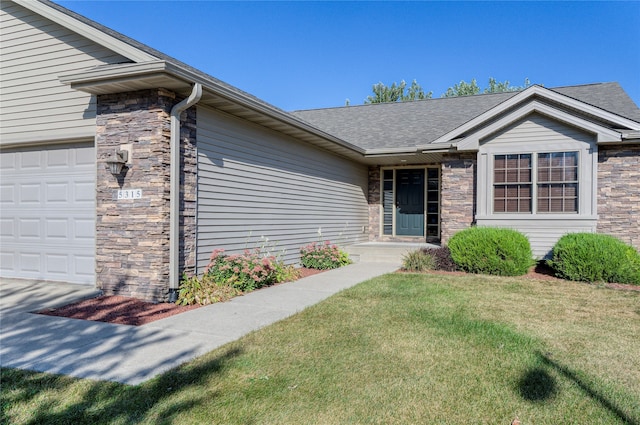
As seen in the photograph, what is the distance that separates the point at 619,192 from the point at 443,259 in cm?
418

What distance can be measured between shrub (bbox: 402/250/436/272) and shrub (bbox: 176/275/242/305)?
4.51 meters

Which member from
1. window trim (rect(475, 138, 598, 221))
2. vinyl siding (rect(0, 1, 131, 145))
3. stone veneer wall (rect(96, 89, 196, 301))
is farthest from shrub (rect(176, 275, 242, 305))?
window trim (rect(475, 138, 598, 221))

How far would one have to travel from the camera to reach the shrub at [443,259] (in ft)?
30.8

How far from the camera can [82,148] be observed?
694 centimetres

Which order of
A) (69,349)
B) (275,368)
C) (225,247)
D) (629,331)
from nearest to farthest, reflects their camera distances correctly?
(275,368), (69,349), (629,331), (225,247)

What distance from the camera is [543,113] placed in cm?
936

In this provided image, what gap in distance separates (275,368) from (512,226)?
315 inches

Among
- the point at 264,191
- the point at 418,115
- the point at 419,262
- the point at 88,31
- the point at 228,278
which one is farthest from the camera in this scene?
the point at 418,115

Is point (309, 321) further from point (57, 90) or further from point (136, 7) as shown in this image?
point (136, 7)

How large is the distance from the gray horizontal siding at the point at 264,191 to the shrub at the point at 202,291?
38 centimetres

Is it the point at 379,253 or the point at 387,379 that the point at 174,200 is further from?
the point at 379,253

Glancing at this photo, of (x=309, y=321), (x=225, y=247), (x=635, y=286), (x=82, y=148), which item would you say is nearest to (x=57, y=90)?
(x=82, y=148)

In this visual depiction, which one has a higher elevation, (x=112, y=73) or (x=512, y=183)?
(x=112, y=73)

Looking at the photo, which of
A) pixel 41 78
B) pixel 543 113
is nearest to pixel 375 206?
pixel 543 113
